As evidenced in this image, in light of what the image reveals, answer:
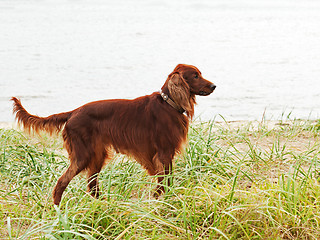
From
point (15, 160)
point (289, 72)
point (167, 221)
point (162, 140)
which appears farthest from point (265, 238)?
point (289, 72)

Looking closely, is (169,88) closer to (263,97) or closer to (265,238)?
(265,238)

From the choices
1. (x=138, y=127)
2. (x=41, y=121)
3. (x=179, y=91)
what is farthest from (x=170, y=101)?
(x=41, y=121)

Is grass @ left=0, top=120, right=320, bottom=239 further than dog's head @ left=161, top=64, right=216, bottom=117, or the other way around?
dog's head @ left=161, top=64, right=216, bottom=117

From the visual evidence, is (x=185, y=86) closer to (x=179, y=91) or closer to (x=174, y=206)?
(x=179, y=91)

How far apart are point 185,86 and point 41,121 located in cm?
102

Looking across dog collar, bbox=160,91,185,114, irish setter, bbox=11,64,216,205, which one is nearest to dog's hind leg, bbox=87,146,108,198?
irish setter, bbox=11,64,216,205

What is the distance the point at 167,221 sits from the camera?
288cm

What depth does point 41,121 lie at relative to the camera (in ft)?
11.5

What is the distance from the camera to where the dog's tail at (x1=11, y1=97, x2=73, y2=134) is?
3.49 m

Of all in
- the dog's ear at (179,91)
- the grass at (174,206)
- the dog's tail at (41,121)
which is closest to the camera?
the grass at (174,206)

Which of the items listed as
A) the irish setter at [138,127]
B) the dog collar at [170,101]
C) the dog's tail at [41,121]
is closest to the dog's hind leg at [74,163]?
the irish setter at [138,127]

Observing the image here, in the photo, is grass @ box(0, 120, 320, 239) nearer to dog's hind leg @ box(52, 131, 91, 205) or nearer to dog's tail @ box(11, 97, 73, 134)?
dog's hind leg @ box(52, 131, 91, 205)

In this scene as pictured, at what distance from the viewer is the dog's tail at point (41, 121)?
3.49m

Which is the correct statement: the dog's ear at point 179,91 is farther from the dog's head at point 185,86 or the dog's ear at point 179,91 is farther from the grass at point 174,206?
the grass at point 174,206
